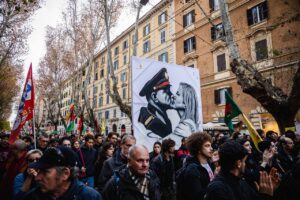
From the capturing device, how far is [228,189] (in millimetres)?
1912

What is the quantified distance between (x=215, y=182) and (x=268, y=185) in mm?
561

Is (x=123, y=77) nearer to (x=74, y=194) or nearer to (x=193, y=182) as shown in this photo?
(x=193, y=182)

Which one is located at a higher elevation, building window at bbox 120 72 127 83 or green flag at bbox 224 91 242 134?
building window at bbox 120 72 127 83

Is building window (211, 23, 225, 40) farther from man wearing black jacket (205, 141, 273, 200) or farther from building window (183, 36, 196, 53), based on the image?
man wearing black jacket (205, 141, 273, 200)

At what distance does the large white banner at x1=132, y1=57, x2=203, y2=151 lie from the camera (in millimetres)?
4504

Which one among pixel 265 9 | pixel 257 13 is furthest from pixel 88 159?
pixel 257 13

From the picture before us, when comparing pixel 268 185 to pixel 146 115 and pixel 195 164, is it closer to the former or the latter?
pixel 195 164

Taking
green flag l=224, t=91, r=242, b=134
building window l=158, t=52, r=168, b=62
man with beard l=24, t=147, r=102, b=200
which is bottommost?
man with beard l=24, t=147, r=102, b=200

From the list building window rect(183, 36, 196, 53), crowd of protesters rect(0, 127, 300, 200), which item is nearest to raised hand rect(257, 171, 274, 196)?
crowd of protesters rect(0, 127, 300, 200)

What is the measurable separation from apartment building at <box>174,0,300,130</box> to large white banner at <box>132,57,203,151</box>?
27.3ft

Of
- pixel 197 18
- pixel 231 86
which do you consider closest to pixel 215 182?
pixel 231 86

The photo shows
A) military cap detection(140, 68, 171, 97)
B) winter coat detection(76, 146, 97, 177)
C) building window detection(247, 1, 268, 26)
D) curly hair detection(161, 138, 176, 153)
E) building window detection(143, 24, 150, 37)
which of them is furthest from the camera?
building window detection(143, 24, 150, 37)

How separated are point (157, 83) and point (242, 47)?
1474 cm

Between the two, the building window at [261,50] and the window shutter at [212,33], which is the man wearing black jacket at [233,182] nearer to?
the building window at [261,50]
